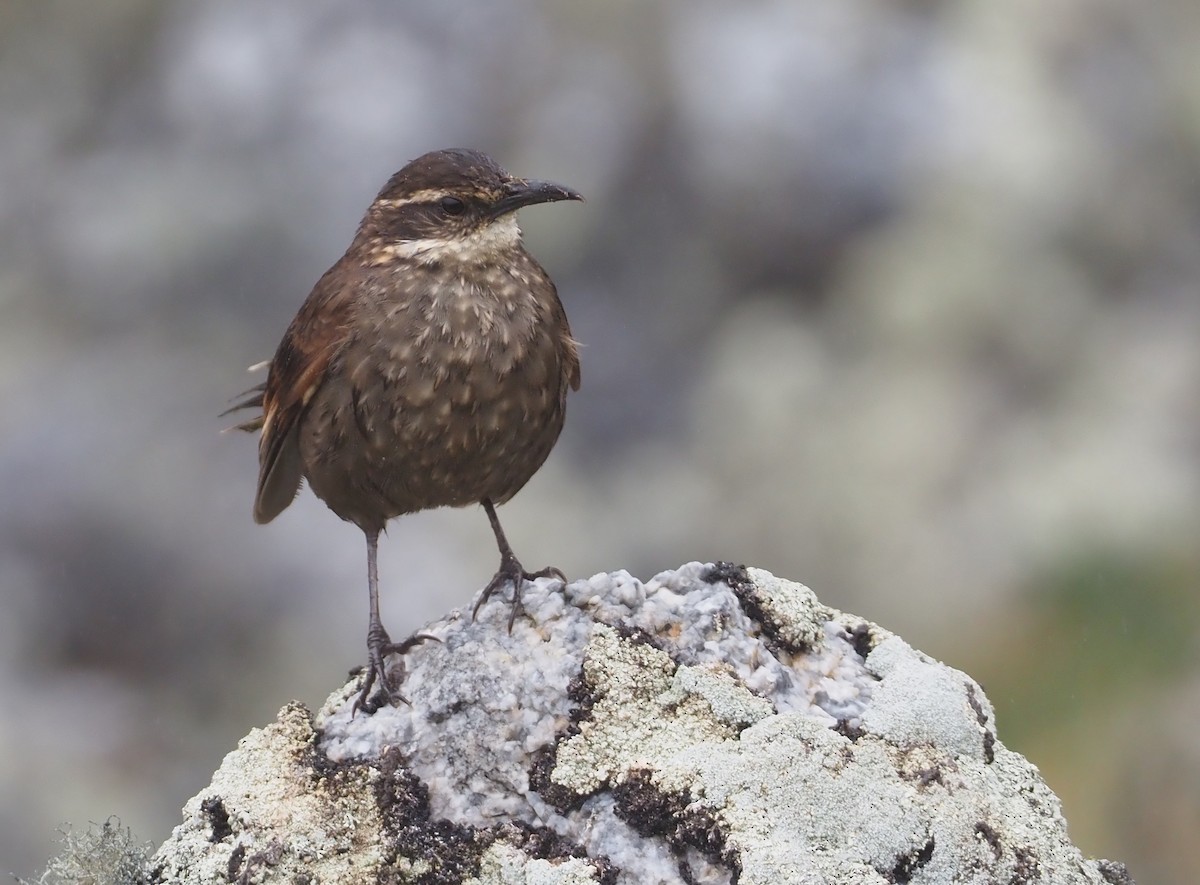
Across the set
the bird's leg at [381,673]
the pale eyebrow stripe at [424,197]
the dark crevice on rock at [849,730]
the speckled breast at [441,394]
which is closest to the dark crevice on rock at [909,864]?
the dark crevice on rock at [849,730]

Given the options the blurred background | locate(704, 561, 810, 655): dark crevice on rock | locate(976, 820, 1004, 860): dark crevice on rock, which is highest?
the blurred background

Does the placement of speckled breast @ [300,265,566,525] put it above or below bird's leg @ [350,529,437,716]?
above

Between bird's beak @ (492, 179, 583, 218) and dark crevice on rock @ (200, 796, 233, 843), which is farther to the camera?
bird's beak @ (492, 179, 583, 218)

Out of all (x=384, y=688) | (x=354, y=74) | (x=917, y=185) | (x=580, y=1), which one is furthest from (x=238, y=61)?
(x=384, y=688)

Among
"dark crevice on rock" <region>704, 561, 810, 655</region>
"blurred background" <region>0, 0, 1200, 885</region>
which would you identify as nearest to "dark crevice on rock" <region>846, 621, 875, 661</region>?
A: "dark crevice on rock" <region>704, 561, 810, 655</region>

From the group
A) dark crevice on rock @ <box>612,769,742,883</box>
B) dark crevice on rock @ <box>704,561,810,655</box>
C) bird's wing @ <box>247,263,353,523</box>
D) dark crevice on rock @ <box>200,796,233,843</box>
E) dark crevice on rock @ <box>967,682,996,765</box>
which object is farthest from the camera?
bird's wing @ <box>247,263,353,523</box>

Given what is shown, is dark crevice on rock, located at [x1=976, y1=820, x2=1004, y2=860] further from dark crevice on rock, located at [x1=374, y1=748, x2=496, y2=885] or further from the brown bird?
the brown bird

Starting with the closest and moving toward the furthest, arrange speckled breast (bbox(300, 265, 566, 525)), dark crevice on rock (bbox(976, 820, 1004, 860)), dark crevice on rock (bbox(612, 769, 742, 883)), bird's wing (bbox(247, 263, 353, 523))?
dark crevice on rock (bbox(612, 769, 742, 883)), dark crevice on rock (bbox(976, 820, 1004, 860)), speckled breast (bbox(300, 265, 566, 525)), bird's wing (bbox(247, 263, 353, 523))

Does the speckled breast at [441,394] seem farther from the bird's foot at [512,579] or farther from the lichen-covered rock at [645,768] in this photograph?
the lichen-covered rock at [645,768]
